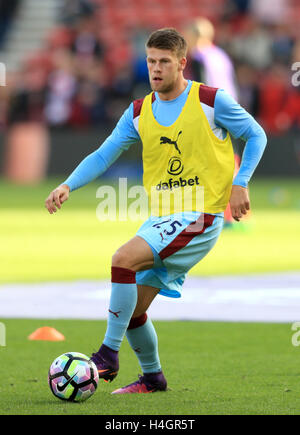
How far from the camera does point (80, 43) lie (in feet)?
92.9

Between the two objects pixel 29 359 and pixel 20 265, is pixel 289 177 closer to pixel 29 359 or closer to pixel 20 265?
pixel 20 265

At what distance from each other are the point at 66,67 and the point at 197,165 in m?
21.9

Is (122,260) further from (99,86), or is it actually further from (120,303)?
(99,86)

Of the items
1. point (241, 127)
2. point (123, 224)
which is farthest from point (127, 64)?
point (241, 127)

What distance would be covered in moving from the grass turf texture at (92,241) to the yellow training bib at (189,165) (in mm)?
5324

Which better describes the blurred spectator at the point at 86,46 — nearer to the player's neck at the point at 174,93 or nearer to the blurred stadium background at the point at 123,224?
the blurred stadium background at the point at 123,224

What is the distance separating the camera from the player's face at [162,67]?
648cm

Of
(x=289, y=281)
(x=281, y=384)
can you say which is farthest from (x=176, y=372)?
(x=289, y=281)

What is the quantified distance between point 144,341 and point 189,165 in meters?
1.09

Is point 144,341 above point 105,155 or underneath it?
underneath

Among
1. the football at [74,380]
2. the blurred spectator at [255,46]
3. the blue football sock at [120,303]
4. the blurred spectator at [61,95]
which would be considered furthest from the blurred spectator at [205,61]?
the blurred spectator at [61,95]

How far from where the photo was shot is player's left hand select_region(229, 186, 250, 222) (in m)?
6.34

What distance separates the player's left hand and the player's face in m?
0.77

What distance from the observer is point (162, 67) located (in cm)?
651
